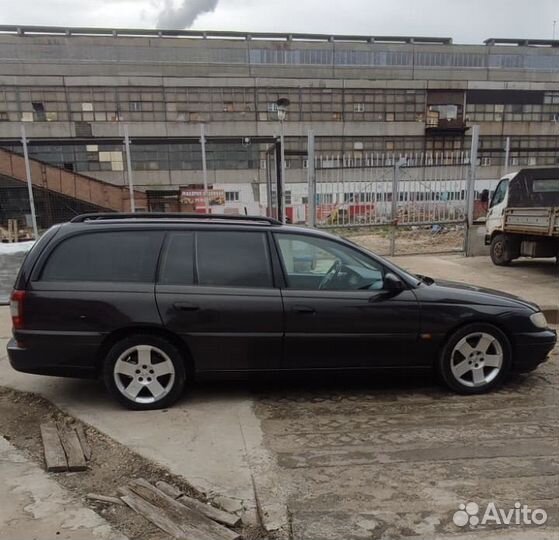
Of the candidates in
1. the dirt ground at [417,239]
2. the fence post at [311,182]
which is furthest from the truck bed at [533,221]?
the fence post at [311,182]

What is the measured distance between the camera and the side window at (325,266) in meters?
4.20

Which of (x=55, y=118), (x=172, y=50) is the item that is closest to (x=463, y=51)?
(x=172, y=50)

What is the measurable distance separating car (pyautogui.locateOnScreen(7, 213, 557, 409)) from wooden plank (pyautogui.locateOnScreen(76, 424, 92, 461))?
39 cm

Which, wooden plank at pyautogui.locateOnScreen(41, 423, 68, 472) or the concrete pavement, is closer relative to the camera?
the concrete pavement

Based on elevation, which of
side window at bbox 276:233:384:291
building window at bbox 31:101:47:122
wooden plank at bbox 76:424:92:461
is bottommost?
wooden plank at bbox 76:424:92:461

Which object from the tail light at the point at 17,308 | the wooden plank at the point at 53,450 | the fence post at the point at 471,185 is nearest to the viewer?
the wooden plank at the point at 53,450

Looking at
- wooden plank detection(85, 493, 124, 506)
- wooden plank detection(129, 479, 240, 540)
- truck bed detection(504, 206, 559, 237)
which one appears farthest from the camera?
truck bed detection(504, 206, 559, 237)

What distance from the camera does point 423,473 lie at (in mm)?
3105

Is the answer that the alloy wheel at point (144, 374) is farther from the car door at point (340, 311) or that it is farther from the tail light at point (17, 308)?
the car door at point (340, 311)

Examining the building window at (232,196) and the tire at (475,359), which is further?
the building window at (232,196)

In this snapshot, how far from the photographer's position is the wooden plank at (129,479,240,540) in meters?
2.49

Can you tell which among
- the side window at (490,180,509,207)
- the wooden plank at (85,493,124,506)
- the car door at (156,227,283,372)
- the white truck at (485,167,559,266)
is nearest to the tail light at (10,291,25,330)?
the car door at (156,227,283,372)

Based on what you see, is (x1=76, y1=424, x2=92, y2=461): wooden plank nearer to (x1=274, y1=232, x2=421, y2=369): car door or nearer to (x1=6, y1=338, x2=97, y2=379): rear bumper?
(x1=6, y1=338, x2=97, y2=379): rear bumper

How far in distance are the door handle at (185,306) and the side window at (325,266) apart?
83 cm
